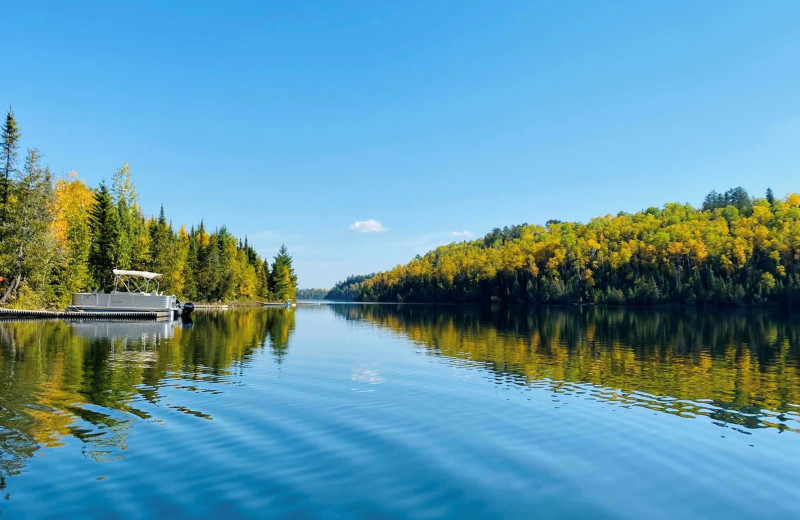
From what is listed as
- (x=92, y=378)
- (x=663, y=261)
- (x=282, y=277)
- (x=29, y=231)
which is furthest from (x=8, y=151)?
(x=663, y=261)

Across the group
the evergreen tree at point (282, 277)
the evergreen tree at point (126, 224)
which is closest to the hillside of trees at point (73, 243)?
the evergreen tree at point (126, 224)

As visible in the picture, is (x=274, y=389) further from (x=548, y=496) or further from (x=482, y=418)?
(x=548, y=496)

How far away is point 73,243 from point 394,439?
75839 millimetres

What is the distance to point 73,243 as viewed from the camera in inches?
2896

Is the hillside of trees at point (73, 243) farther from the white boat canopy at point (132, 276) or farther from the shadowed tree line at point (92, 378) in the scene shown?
the shadowed tree line at point (92, 378)

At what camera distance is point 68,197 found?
266ft

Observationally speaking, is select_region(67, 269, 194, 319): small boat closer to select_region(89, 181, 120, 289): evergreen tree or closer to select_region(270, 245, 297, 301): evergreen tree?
select_region(89, 181, 120, 289): evergreen tree

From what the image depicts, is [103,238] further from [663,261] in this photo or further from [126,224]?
[663,261]

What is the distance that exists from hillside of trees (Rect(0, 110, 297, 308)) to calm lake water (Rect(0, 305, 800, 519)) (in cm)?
4204

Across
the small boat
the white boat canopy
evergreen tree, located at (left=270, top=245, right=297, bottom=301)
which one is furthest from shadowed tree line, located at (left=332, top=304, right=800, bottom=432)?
evergreen tree, located at (left=270, top=245, right=297, bottom=301)

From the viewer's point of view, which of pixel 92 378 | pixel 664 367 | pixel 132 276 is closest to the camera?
pixel 92 378

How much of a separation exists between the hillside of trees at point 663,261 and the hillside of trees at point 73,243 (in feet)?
300

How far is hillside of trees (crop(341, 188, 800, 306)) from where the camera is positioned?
4594 inches

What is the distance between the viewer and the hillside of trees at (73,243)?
62719 mm
